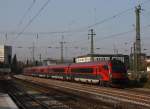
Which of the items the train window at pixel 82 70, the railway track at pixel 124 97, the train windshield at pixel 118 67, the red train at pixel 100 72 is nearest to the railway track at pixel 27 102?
the railway track at pixel 124 97

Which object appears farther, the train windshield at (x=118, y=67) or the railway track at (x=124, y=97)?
the train windshield at (x=118, y=67)

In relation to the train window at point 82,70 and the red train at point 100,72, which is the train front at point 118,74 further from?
the train window at point 82,70

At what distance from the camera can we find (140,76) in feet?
148

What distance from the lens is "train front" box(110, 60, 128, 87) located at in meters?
38.3

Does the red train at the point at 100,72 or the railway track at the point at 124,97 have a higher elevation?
the red train at the point at 100,72

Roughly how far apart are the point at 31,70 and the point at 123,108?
8784 centimetres

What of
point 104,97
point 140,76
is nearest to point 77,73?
point 140,76

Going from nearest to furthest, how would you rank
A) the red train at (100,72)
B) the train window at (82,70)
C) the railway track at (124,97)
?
the railway track at (124,97) < the red train at (100,72) < the train window at (82,70)

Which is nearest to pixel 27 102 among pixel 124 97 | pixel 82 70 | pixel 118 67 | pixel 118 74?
pixel 124 97

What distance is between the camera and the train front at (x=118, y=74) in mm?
38312

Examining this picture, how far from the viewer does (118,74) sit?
38.7m

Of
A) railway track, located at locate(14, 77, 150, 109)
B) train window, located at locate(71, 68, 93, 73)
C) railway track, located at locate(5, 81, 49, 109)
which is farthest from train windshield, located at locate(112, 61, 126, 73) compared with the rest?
railway track, located at locate(5, 81, 49, 109)

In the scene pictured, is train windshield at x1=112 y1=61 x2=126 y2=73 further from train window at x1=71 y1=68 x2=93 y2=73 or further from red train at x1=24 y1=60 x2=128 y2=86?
train window at x1=71 y1=68 x2=93 y2=73

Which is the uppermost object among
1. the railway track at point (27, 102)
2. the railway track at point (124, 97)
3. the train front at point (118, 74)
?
the train front at point (118, 74)
